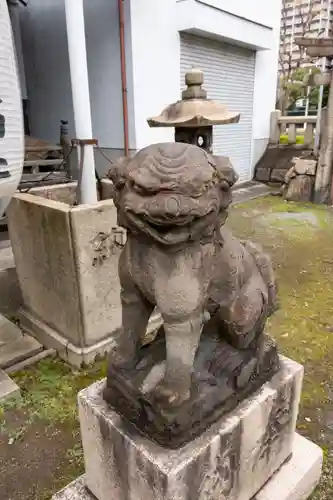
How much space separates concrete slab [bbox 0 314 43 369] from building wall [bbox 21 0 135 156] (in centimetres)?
376

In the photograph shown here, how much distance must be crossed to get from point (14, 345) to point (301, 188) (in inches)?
237

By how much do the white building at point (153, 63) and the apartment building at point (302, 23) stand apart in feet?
41.3

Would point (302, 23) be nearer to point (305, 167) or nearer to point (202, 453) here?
point (305, 167)

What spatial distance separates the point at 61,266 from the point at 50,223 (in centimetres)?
29

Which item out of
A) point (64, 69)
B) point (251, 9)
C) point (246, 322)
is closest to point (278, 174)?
point (251, 9)

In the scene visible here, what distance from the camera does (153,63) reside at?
19.2 feet

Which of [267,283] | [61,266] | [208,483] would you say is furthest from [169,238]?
[61,266]

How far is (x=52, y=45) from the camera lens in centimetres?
679

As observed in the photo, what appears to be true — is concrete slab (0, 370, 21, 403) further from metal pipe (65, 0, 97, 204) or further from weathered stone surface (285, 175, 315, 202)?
weathered stone surface (285, 175, 315, 202)

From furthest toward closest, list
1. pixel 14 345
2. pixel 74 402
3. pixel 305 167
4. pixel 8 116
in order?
pixel 305 167 < pixel 14 345 < pixel 74 402 < pixel 8 116

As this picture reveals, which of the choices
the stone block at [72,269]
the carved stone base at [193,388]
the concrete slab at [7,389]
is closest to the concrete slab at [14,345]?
the stone block at [72,269]

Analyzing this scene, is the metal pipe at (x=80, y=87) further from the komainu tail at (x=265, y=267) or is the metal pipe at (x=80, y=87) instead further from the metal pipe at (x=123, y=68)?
the metal pipe at (x=123, y=68)

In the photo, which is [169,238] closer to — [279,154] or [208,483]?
[208,483]

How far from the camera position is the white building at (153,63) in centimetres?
566
